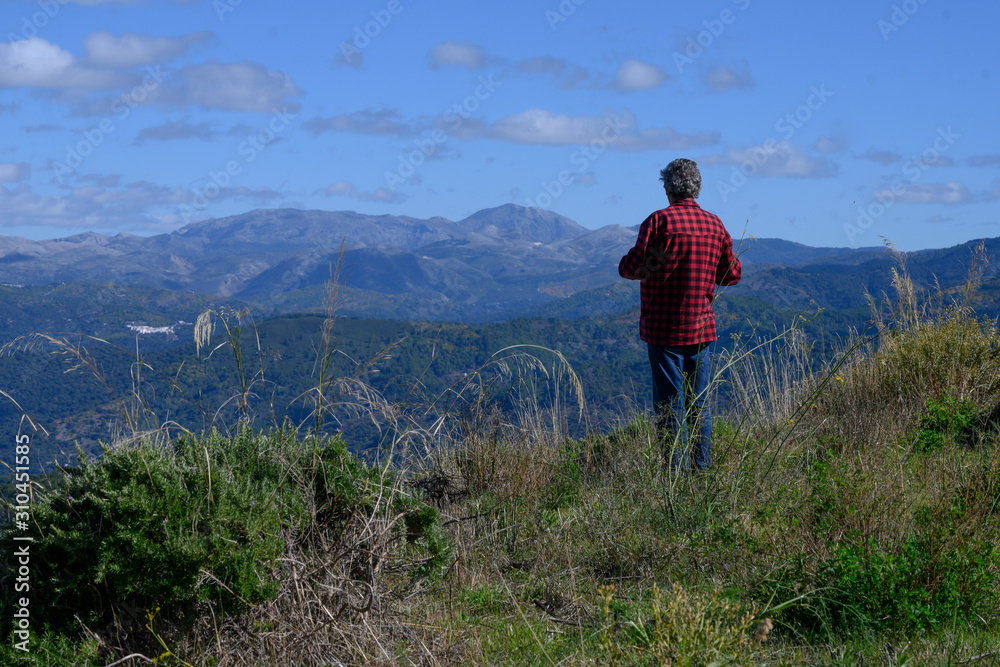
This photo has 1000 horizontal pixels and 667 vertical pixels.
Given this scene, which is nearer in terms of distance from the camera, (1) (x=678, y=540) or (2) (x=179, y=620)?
(2) (x=179, y=620)

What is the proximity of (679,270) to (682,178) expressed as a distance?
521mm

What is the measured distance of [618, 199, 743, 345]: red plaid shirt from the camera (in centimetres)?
383

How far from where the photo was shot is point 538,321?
142750mm

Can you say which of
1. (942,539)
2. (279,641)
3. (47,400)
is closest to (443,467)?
(279,641)

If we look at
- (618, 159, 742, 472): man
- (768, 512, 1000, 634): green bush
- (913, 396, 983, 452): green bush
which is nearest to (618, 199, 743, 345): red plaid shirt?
(618, 159, 742, 472): man

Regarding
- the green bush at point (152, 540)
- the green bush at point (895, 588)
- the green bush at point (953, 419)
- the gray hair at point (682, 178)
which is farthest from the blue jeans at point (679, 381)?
the green bush at point (152, 540)

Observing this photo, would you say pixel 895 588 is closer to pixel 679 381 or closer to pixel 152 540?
pixel 679 381

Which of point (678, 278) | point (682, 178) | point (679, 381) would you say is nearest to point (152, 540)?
point (679, 381)

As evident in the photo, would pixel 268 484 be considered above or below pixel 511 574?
above

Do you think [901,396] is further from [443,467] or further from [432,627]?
[432,627]

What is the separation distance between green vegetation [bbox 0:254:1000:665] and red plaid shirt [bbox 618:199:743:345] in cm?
43

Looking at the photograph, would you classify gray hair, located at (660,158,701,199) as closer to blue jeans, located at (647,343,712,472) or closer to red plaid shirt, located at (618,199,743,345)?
red plaid shirt, located at (618,199,743,345)

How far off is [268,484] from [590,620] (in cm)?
117

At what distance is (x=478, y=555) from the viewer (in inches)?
121
